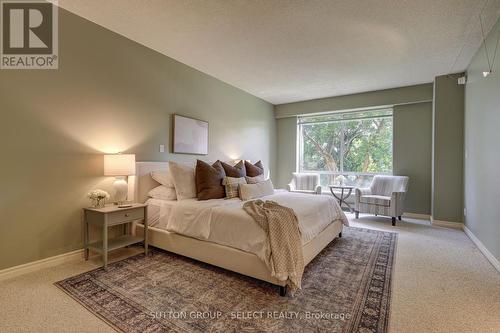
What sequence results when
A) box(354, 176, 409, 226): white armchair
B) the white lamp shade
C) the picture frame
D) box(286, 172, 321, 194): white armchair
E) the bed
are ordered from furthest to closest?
box(286, 172, 321, 194): white armchair, box(354, 176, 409, 226): white armchair, the picture frame, the white lamp shade, the bed

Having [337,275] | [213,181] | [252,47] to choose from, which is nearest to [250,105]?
[252,47]

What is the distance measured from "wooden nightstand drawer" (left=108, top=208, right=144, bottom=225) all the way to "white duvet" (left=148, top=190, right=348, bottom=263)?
225mm

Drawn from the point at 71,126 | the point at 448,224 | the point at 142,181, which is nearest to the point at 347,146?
the point at 448,224

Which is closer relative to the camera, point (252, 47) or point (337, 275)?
point (337, 275)

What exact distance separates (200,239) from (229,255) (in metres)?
0.42

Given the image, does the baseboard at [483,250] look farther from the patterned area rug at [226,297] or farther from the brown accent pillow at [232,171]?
the brown accent pillow at [232,171]

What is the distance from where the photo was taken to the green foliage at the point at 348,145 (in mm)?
5441

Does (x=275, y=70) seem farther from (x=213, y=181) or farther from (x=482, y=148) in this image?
(x=482, y=148)

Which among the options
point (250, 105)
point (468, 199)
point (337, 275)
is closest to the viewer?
point (337, 275)

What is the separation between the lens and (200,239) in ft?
8.42

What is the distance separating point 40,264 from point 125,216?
0.91m

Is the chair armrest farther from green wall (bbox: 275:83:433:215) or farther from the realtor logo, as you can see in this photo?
the realtor logo

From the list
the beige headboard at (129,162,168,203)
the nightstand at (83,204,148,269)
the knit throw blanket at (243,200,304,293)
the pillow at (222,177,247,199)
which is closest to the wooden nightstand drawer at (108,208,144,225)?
the nightstand at (83,204,148,269)

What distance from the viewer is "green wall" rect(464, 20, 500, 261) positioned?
267 centimetres
